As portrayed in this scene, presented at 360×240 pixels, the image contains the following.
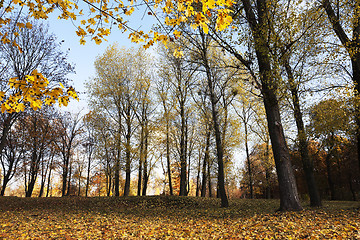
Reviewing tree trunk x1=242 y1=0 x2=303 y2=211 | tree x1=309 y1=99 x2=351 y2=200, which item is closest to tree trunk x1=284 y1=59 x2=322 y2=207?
tree x1=309 y1=99 x2=351 y2=200

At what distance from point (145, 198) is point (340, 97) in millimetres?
10166

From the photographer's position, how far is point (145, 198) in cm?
1189

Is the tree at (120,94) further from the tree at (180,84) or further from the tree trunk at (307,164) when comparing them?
the tree trunk at (307,164)

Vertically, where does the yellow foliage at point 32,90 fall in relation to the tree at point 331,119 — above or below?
below

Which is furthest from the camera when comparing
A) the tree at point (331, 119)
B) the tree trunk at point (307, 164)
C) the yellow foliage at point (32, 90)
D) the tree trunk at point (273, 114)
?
the tree trunk at point (307, 164)

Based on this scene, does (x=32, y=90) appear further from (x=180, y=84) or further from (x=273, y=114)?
(x=180, y=84)

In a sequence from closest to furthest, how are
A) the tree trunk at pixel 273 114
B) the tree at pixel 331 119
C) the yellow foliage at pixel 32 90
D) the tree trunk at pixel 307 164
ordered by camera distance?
the yellow foliage at pixel 32 90
the tree trunk at pixel 273 114
the tree at pixel 331 119
the tree trunk at pixel 307 164

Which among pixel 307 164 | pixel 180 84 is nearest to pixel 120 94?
pixel 180 84

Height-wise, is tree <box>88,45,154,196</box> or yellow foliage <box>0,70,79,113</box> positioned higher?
tree <box>88,45,154,196</box>

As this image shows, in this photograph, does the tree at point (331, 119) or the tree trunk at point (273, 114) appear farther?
the tree at point (331, 119)

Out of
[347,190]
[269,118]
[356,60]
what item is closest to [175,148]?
[269,118]

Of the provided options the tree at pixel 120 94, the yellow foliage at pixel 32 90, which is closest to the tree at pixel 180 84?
the tree at pixel 120 94

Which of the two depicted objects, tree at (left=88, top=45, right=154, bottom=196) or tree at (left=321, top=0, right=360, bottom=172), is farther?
tree at (left=88, top=45, right=154, bottom=196)

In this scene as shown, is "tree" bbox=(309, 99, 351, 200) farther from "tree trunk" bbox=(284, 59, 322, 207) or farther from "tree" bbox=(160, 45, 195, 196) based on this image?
"tree" bbox=(160, 45, 195, 196)
